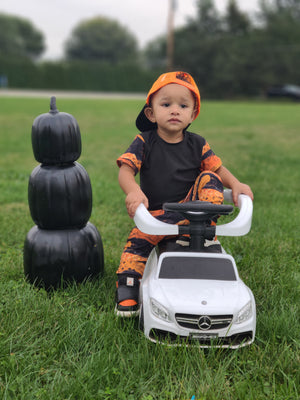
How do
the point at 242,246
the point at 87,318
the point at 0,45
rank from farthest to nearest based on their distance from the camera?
1. the point at 0,45
2. the point at 242,246
3. the point at 87,318

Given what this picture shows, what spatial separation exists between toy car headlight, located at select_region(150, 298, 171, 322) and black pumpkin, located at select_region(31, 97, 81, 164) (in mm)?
1095

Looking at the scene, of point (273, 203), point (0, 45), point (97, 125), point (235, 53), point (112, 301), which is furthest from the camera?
point (0, 45)

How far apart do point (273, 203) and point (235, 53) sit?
37484 millimetres

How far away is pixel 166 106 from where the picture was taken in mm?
2545

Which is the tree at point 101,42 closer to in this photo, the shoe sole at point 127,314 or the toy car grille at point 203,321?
the shoe sole at point 127,314

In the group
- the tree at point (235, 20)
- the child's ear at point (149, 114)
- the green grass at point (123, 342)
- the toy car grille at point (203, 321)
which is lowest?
the green grass at point (123, 342)

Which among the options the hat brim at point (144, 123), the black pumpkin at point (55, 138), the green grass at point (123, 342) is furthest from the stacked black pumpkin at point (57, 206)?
the hat brim at point (144, 123)

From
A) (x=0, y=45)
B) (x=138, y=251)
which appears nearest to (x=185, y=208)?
(x=138, y=251)

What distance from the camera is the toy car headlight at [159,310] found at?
6.65 feet

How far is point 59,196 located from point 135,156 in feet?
1.70

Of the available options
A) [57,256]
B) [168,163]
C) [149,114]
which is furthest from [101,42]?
[57,256]

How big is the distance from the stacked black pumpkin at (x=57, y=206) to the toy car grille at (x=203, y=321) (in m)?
0.94

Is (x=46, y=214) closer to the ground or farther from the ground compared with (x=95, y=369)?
farther from the ground

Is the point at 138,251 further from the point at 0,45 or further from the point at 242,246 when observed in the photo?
the point at 0,45
